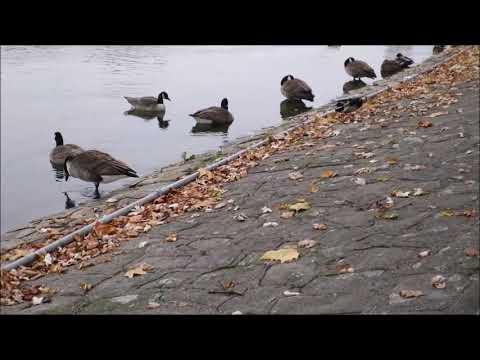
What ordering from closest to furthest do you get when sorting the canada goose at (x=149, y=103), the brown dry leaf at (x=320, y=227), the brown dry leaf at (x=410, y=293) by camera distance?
the brown dry leaf at (x=410, y=293), the brown dry leaf at (x=320, y=227), the canada goose at (x=149, y=103)

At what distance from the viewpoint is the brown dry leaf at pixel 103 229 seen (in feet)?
18.9

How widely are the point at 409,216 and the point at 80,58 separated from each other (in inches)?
941

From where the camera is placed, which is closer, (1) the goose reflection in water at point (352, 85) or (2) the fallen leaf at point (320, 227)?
(2) the fallen leaf at point (320, 227)

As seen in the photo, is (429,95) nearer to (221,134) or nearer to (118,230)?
(221,134)

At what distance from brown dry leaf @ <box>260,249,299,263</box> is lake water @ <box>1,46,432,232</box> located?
3662mm

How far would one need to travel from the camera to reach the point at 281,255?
4531mm

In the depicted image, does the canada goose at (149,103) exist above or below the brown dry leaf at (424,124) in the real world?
below

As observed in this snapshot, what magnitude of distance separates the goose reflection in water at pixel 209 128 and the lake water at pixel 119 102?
0.18 meters

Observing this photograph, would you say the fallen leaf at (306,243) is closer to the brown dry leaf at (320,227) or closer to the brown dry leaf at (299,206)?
the brown dry leaf at (320,227)

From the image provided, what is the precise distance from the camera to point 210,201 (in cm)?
662

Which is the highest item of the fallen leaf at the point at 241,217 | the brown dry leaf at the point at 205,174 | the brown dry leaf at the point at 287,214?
the brown dry leaf at the point at 287,214

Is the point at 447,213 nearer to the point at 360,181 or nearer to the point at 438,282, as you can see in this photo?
the point at 438,282

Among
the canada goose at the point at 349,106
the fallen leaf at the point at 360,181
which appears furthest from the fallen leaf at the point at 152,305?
the canada goose at the point at 349,106

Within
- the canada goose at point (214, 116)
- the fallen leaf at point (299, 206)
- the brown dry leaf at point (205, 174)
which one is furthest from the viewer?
the canada goose at point (214, 116)
